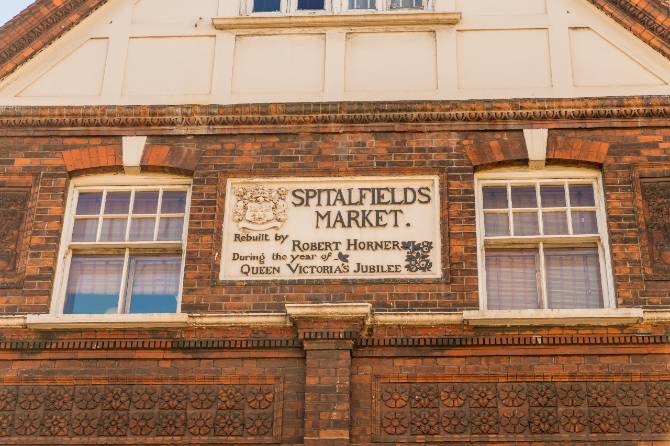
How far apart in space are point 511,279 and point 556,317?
37.9 inches

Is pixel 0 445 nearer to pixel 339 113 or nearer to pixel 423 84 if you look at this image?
pixel 339 113

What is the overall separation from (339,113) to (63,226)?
3521 millimetres

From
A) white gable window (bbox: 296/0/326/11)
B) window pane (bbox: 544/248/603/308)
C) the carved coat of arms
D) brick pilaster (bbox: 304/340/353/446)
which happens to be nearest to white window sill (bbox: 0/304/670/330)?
brick pilaster (bbox: 304/340/353/446)

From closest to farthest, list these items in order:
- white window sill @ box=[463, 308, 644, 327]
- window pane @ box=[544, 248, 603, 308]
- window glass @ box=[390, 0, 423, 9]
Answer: white window sill @ box=[463, 308, 644, 327], window pane @ box=[544, 248, 603, 308], window glass @ box=[390, 0, 423, 9]

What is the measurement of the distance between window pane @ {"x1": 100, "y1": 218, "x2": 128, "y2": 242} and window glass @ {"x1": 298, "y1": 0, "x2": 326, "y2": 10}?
12.0 feet

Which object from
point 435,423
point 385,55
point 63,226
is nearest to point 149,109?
point 63,226

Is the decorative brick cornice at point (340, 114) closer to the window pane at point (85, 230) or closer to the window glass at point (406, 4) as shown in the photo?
the window pane at point (85, 230)

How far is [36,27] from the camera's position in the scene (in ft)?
44.5

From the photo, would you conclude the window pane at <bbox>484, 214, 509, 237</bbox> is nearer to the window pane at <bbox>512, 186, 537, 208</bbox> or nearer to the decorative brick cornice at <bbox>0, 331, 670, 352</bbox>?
the window pane at <bbox>512, 186, 537, 208</bbox>

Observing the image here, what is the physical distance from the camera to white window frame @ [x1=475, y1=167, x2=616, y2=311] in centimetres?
1192

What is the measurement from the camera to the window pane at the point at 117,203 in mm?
12742

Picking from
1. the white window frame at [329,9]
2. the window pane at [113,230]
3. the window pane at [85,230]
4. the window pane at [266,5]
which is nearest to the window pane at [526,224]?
the white window frame at [329,9]

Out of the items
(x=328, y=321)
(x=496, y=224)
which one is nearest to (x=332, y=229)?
(x=328, y=321)

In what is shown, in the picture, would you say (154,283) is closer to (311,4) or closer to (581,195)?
(311,4)
